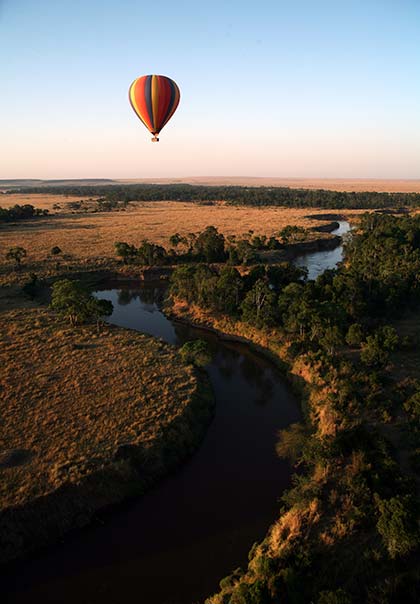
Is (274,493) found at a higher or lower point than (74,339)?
lower

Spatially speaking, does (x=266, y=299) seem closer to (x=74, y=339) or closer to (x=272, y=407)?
(x=272, y=407)

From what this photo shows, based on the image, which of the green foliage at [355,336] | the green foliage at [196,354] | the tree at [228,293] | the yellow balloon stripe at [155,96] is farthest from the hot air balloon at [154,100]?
the green foliage at [355,336]

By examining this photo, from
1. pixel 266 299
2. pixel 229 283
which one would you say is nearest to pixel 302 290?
pixel 266 299

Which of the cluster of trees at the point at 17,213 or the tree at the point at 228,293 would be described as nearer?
the tree at the point at 228,293

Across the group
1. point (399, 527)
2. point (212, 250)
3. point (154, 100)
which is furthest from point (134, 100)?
point (399, 527)

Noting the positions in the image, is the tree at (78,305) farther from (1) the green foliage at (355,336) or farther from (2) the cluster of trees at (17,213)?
(2) the cluster of trees at (17,213)

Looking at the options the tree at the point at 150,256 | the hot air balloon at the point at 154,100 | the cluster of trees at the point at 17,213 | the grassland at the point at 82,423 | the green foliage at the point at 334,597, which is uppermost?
the hot air balloon at the point at 154,100
